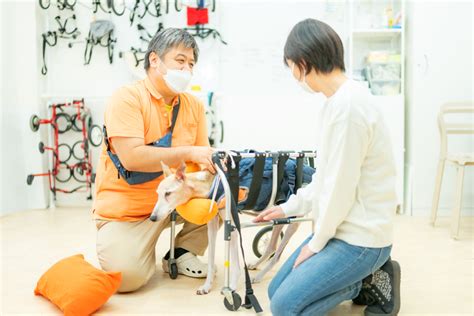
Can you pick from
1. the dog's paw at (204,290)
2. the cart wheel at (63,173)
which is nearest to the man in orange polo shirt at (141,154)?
the dog's paw at (204,290)

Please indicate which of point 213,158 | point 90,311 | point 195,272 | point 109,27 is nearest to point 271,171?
point 213,158

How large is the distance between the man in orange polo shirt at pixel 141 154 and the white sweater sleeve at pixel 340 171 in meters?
0.70

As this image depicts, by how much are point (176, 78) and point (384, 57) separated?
8.66 feet

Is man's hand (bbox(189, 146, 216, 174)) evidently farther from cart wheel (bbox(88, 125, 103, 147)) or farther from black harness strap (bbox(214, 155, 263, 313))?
cart wheel (bbox(88, 125, 103, 147))

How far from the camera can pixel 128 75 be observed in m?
4.65

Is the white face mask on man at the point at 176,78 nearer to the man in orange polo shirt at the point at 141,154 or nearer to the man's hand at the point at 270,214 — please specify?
the man in orange polo shirt at the point at 141,154

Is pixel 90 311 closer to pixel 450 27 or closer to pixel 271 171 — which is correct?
pixel 271 171

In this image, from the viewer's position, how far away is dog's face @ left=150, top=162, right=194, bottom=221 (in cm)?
195

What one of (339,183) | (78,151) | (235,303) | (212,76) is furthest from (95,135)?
(339,183)

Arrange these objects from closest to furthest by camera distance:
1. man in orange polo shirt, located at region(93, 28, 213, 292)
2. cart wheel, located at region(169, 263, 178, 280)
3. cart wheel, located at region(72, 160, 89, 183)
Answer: man in orange polo shirt, located at region(93, 28, 213, 292), cart wheel, located at region(169, 263, 178, 280), cart wheel, located at region(72, 160, 89, 183)

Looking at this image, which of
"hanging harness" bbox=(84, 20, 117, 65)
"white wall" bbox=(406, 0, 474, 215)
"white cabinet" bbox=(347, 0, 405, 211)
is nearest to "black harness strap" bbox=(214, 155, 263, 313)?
"white cabinet" bbox=(347, 0, 405, 211)

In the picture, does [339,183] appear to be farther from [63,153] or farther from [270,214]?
Answer: [63,153]

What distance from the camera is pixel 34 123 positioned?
4406 millimetres

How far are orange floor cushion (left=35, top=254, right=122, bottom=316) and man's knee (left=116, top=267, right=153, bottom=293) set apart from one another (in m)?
0.09
